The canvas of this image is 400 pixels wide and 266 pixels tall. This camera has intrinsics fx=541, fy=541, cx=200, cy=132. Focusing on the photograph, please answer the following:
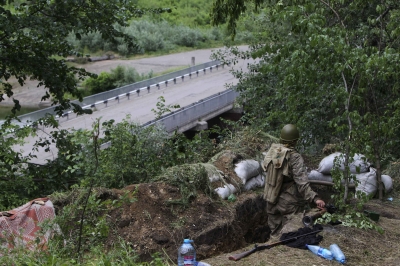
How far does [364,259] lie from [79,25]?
6.26m

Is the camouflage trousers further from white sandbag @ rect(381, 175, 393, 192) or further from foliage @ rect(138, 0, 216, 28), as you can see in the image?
foliage @ rect(138, 0, 216, 28)

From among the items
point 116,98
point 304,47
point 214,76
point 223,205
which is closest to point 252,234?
point 223,205

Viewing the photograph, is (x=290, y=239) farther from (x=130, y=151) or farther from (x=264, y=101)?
(x=264, y=101)

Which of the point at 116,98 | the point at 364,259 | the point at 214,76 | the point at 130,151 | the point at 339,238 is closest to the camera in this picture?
the point at 364,259

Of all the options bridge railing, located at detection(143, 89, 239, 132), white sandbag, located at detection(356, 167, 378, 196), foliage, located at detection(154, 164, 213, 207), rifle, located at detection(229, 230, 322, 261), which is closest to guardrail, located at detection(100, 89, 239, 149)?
bridge railing, located at detection(143, 89, 239, 132)

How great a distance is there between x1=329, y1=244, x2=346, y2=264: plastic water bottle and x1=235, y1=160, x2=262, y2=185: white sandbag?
3.20m

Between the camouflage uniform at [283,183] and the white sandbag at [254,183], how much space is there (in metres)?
1.78

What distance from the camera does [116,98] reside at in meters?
24.9

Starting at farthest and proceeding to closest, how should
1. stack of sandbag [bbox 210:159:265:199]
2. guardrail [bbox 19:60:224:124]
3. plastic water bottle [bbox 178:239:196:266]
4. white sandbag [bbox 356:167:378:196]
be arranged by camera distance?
1. guardrail [bbox 19:60:224:124]
2. stack of sandbag [bbox 210:159:265:199]
3. white sandbag [bbox 356:167:378:196]
4. plastic water bottle [bbox 178:239:196:266]

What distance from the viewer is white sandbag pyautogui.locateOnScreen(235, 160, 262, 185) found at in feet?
27.1

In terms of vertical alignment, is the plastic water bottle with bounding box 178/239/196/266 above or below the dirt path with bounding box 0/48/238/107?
above

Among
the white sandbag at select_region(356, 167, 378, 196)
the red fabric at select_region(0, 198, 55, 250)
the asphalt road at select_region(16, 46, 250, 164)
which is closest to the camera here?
the red fabric at select_region(0, 198, 55, 250)

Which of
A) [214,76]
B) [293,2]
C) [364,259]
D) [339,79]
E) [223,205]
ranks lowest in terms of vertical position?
[214,76]

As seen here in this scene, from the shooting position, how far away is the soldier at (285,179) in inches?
239
